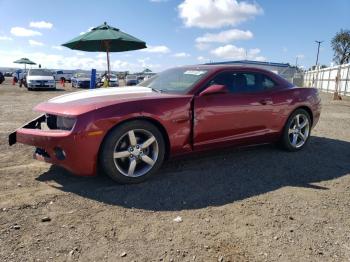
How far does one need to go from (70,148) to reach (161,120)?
1060 mm

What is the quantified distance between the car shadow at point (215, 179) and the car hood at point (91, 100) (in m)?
0.84

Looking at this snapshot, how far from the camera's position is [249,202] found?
3.53 m

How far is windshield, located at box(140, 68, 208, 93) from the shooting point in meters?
4.43

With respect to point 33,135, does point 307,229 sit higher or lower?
lower

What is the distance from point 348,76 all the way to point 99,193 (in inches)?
808

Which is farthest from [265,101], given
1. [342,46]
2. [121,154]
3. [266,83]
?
[342,46]

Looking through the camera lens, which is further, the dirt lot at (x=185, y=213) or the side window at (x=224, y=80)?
the side window at (x=224, y=80)

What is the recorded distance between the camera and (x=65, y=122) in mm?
3701

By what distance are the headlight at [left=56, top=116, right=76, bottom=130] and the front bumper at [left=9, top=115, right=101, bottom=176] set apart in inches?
3.5

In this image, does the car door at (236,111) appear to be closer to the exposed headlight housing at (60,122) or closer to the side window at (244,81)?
the side window at (244,81)

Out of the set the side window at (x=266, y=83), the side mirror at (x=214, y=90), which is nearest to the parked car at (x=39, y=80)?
the side window at (x=266, y=83)

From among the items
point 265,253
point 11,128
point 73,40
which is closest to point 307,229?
Result: point 265,253

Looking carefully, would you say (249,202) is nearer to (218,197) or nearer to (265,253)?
(218,197)

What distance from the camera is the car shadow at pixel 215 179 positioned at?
11.6ft
